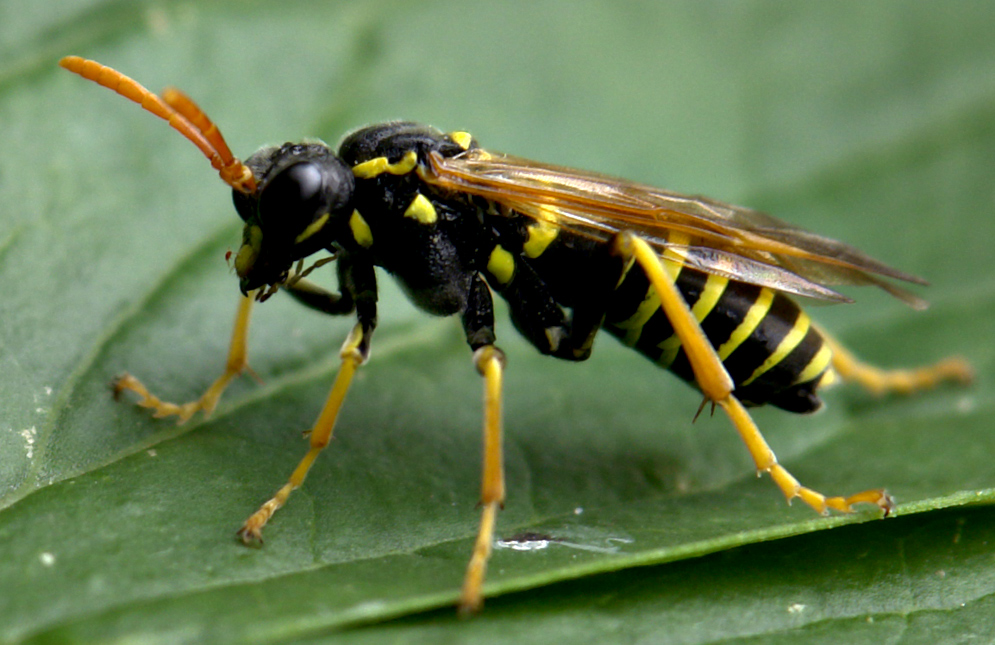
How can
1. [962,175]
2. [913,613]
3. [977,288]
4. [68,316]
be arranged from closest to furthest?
[913,613] < [68,316] < [977,288] < [962,175]

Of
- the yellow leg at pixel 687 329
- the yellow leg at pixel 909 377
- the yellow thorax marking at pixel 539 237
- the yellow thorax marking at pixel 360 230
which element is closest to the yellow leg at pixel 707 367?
the yellow leg at pixel 687 329

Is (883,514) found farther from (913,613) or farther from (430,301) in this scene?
(430,301)

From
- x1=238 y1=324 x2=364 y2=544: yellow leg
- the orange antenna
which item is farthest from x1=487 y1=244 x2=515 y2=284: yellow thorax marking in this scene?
the orange antenna

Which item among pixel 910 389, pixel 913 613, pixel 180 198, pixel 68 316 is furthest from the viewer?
pixel 910 389

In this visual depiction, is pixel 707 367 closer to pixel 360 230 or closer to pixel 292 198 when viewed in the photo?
pixel 360 230

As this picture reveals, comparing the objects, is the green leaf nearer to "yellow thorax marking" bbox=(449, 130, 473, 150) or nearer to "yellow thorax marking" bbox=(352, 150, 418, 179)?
"yellow thorax marking" bbox=(352, 150, 418, 179)

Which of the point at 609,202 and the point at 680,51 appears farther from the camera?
the point at 680,51

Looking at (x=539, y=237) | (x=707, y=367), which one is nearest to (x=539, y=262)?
(x=539, y=237)

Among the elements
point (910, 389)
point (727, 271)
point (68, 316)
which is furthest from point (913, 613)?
point (68, 316)

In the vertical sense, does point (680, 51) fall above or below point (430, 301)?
above
